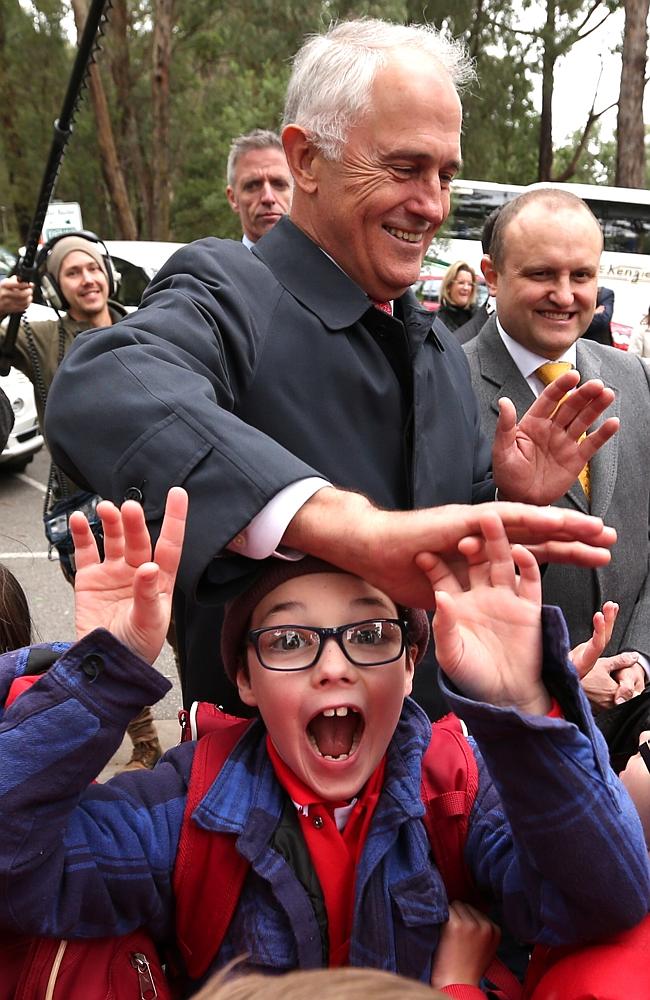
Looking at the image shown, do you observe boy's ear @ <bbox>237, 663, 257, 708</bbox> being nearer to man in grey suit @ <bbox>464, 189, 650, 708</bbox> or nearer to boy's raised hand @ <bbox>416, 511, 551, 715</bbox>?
boy's raised hand @ <bbox>416, 511, 551, 715</bbox>

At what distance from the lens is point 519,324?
2617 millimetres

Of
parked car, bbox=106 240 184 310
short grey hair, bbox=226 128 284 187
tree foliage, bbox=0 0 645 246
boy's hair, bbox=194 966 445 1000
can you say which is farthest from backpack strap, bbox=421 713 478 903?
tree foliage, bbox=0 0 645 246

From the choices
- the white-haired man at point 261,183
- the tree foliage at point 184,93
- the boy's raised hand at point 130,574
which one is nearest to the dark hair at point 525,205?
the boy's raised hand at point 130,574

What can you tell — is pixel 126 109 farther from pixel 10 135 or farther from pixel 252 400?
pixel 252 400

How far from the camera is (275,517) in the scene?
4.21 feet

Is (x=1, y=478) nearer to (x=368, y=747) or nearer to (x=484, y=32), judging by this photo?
(x=368, y=747)

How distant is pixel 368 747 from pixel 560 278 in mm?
1486

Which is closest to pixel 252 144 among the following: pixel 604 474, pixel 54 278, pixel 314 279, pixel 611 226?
pixel 54 278

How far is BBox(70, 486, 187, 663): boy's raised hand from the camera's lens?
124cm

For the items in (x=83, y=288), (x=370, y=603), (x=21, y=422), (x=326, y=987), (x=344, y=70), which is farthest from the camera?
(x=21, y=422)

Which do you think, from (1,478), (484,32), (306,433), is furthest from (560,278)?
(484,32)

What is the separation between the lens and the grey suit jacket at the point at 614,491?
7.97 feet

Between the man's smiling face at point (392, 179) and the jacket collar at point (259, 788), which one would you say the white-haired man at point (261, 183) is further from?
the jacket collar at point (259, 788)

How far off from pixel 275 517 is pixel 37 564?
5580 millimetres
